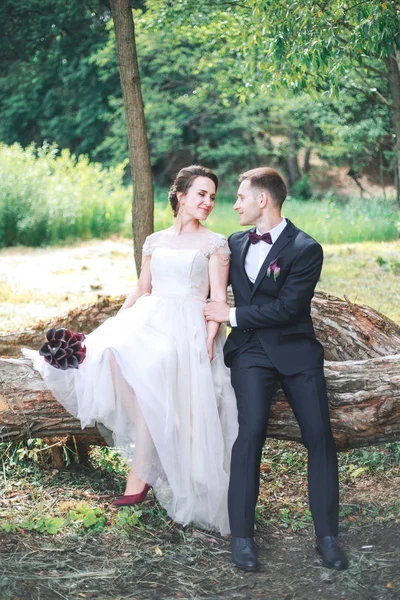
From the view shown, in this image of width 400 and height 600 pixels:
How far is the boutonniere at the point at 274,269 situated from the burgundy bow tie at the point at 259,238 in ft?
0.41

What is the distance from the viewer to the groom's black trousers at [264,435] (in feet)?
11.5

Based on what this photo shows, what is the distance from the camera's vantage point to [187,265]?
4.11 metres

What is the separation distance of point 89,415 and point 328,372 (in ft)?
4.16

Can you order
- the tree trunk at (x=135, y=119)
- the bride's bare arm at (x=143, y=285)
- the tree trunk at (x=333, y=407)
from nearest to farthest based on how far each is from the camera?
1. the tree trunk at (x=333, y=407)
2. the bride's bare arm at (x=143, y=285)
3. the tree trunk at (x=135, y=119)

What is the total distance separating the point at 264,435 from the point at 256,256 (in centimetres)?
92

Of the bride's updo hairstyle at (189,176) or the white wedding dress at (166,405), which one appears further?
the bride's updo hairstyle at (189,176)

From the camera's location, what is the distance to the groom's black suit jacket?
3.68 m

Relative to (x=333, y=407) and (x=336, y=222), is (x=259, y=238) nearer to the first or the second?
(x=333, y=407)

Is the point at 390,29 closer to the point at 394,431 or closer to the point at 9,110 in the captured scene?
the point at 394,431

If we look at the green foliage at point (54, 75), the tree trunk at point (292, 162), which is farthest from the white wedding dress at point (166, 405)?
the tree trunk at point (292, 162)

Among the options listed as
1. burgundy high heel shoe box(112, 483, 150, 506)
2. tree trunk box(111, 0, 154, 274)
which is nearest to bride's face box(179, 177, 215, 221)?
burgundy high heel shoe box(112, 483, 150, 506)

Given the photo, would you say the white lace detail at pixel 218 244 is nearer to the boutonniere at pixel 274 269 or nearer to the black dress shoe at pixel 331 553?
the boutonniere at pixel 274 269

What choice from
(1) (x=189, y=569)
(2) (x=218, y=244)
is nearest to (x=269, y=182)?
(2) (x=218, y=244)

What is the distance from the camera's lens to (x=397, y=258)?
1150cm
